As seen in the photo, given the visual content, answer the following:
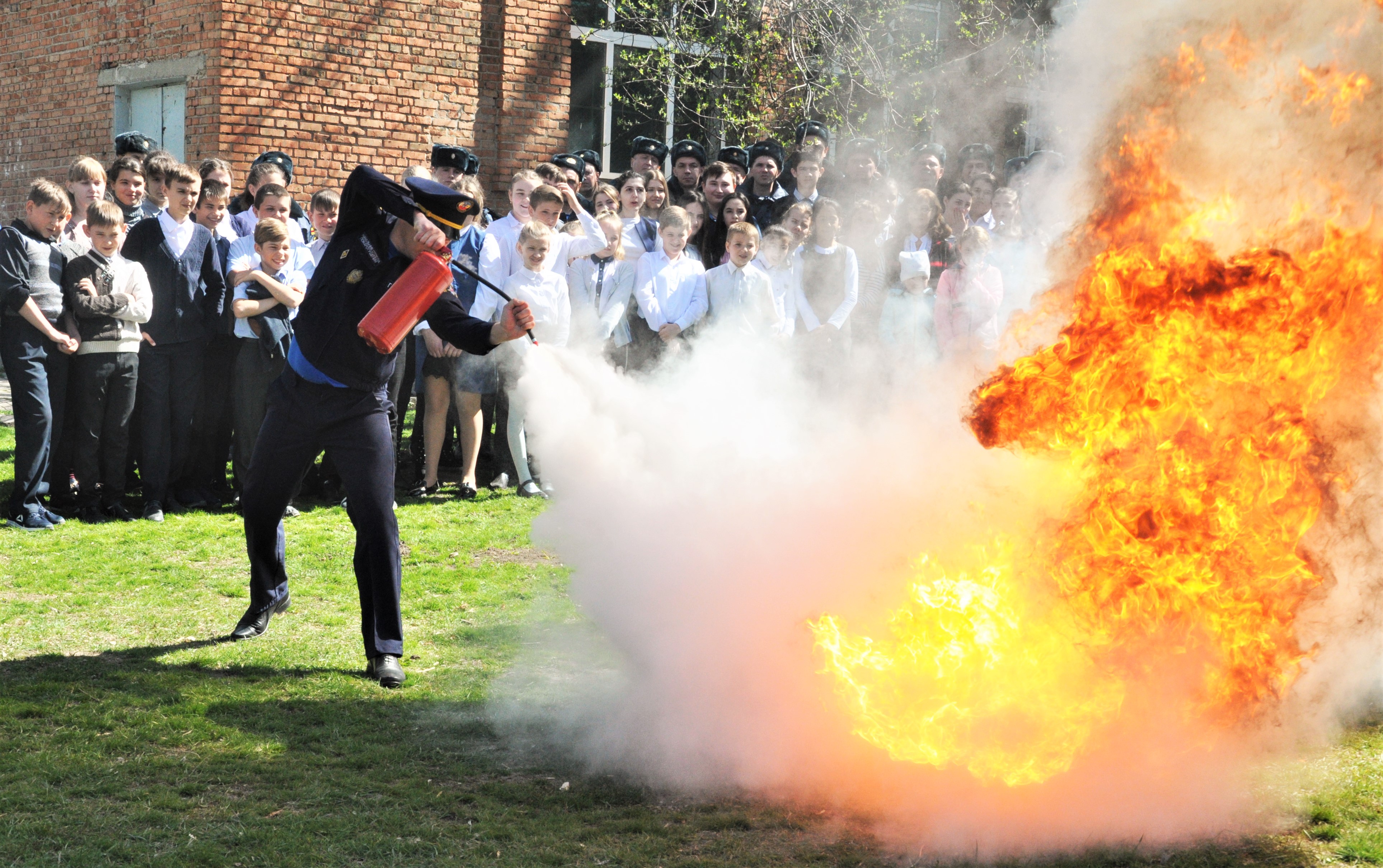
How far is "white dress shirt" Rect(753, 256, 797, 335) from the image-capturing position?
9.48m

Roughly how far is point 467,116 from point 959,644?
11.9 meters

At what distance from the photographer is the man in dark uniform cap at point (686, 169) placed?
11.5m

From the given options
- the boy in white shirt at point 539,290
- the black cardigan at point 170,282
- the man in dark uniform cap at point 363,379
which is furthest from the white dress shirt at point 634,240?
the man in dark uniform cap at point 363,379

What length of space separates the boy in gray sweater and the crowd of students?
0.05 ft

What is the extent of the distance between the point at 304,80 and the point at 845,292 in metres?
7.16

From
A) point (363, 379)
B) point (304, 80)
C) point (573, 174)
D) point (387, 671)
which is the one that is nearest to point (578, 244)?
point (573, 174)

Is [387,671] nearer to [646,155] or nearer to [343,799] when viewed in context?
[343,799]

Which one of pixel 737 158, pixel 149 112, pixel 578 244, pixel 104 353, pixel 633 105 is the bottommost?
pixel 104 353

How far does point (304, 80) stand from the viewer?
44.7ft

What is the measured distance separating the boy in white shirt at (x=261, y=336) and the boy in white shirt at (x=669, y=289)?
2488mm

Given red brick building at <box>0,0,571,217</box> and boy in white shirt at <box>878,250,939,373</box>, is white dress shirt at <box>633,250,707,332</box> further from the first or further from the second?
red brick building at <box>0,0,571,217</box>

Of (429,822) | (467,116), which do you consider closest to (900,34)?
(467,116)

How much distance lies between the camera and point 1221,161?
443cm

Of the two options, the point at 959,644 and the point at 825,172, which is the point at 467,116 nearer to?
the point at 825,172
